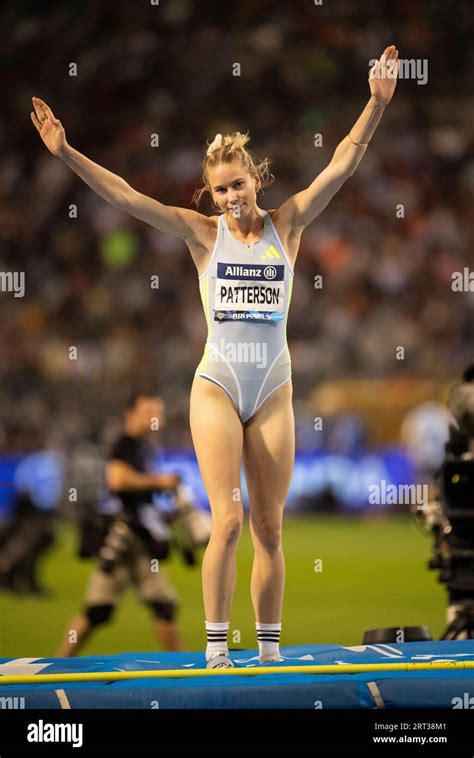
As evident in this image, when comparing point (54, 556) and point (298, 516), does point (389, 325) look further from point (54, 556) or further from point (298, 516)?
point (54, 556)

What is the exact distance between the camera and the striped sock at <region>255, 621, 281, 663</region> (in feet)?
18.0

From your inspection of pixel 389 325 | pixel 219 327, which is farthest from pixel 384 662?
pixel 389 325

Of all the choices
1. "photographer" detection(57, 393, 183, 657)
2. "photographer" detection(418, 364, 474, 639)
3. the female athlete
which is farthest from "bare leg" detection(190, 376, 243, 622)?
"photographer" detection(57, 393, 183, 657)

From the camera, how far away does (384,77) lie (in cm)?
540

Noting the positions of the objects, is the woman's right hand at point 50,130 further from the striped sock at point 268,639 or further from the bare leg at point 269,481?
the striped sock at point 268,639

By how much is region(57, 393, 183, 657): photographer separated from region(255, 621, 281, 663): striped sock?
261 cm

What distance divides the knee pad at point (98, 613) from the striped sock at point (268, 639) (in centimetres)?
284

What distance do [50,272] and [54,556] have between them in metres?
3.49

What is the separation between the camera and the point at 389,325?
1451 centimetres

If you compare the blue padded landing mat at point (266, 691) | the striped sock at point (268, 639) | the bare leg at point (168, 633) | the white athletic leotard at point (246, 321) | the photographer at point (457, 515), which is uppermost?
the white athletic leotard at point (246, 321)

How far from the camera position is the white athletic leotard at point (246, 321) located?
537 centimetres

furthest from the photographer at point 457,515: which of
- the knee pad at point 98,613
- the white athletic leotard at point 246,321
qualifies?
the knee pad at point 98,613

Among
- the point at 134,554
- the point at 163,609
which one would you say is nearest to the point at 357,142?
the point at 134,554
